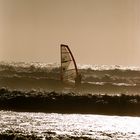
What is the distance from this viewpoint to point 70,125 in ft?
60.5

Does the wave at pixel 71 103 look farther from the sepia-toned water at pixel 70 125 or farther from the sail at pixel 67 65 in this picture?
the sail at pixel 67 65

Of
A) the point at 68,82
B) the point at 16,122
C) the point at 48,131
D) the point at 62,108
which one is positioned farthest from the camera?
the point at 68,82

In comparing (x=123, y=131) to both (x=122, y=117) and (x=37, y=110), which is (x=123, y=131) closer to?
(x=122, y=117)

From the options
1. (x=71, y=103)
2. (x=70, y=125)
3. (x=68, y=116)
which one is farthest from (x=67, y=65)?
(x=70, y=125)

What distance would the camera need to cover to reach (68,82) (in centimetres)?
3284

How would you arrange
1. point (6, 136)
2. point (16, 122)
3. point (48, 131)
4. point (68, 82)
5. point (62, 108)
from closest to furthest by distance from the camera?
point (6, 136) → point (48, 131) → point (16, 122) → point (62, 108) → point (68, 82)

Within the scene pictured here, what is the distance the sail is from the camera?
32.2 meters

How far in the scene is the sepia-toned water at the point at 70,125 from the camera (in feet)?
54.6

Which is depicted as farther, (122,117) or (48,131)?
(122,117)

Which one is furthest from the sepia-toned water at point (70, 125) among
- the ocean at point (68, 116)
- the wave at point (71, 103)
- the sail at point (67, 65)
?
the sail at point (67, 65)

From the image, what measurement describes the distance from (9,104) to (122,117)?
5332 mm

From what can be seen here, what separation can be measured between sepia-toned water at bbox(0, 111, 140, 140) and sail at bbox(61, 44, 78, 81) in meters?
11.2

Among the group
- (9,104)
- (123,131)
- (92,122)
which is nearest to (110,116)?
(92,122)

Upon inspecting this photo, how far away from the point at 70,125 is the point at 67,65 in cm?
1417
